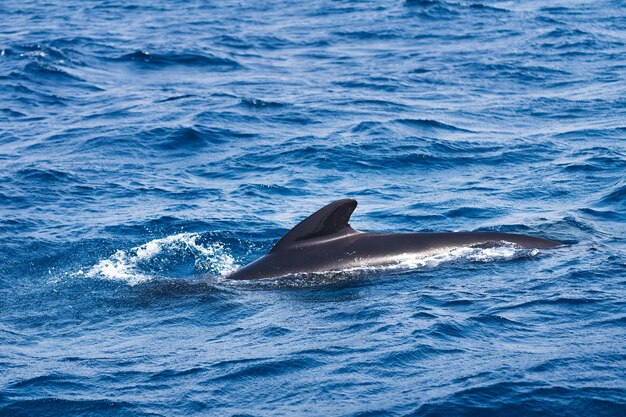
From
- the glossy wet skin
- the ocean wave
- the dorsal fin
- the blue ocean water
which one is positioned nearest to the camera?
the blue ocean water

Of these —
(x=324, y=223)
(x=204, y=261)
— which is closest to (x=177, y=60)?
(x=204, y=261)

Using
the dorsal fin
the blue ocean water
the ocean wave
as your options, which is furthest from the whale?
the ocean wave

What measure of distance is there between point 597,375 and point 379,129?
14250 millimetres

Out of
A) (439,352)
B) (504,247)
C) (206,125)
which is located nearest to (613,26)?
(206,125)

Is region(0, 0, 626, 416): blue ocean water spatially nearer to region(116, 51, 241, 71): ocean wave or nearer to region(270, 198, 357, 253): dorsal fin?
region(116, 51, 241, 71): ocean wave

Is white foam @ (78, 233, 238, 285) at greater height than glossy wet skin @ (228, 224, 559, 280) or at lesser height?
lesser

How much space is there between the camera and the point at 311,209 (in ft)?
60.7

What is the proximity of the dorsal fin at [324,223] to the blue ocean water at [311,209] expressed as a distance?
0.71 m

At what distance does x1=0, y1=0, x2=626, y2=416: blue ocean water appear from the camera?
35.4 feet

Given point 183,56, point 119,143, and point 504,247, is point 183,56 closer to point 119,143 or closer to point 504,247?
point 119,143

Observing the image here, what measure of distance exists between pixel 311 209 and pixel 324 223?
455cm

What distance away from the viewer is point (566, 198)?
18.3 metres

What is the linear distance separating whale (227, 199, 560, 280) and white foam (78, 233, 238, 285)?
0.96 meters

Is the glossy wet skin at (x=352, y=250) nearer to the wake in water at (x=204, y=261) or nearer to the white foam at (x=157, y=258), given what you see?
the wake in water at (x=204, y=261)
